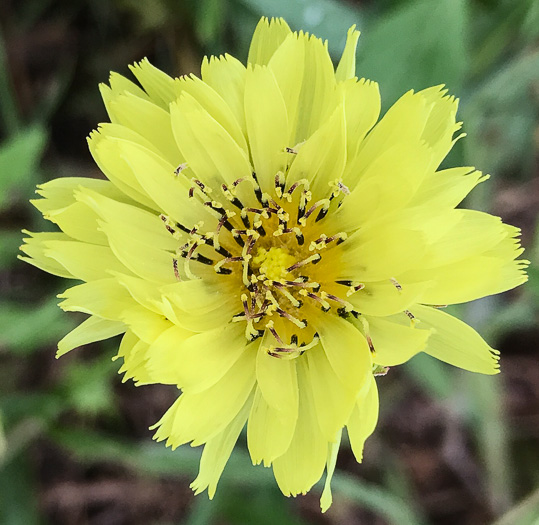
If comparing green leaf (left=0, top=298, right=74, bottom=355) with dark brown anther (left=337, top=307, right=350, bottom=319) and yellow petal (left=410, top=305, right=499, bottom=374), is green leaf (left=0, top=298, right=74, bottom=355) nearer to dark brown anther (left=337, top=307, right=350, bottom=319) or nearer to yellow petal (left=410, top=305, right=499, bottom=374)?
dark brown anther (left=337, top=307, right=350, bottom=319)

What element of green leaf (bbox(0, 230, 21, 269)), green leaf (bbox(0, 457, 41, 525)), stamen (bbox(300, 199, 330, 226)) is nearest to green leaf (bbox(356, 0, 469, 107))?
stamen (bbox(300, 199, 330, 226))

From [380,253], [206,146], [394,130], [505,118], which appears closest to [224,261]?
[206,146]

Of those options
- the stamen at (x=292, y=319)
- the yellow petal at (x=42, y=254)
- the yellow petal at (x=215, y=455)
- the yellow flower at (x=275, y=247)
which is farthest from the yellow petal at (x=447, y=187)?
the yellow petal at (x=42, y=254)

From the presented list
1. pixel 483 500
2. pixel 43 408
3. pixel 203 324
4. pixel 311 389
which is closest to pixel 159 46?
pixel 43 408

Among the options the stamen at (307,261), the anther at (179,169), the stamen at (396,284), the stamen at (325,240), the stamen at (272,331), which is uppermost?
the anther at (179,169)

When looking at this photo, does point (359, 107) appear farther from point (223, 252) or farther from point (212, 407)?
point (212, 407)

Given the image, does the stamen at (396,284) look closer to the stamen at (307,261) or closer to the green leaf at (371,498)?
the stamen at (307,261)
